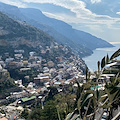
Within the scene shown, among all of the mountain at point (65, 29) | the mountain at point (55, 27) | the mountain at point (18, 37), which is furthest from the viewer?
the mountain at point (65, 29)

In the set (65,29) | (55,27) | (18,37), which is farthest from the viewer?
(65,29)

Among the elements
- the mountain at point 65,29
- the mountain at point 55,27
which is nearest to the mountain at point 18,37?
the mountain at point 55,27

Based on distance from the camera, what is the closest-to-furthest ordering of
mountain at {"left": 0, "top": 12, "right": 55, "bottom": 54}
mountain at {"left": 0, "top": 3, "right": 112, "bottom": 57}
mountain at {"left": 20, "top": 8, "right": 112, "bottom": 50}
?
mountain at {"left": 0, "top": 12, "right": 55, "bottom": 54} < mountain at {"left": 0, "top": 3, "right": 112, "bottom": 57} < mountain at {"left": 20, "top": 8, "right": 112, "bottom": 50}

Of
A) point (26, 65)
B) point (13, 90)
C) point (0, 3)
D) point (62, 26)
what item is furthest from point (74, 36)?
point (13, 90)

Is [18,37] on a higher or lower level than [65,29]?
lower

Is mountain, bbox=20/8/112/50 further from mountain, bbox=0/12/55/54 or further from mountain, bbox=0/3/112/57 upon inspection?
mountain, bbox=0/12/55/54

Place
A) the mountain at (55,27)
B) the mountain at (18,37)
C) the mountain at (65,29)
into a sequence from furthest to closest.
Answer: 1. the mountain at (65,29)
2. the mountain at (55,27)
3. the mountain at (18,37)

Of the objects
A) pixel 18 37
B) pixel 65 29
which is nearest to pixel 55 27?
pixel 65 29

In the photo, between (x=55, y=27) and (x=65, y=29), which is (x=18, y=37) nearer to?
(x=55, y=27)

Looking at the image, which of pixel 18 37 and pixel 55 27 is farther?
pixel 55 27

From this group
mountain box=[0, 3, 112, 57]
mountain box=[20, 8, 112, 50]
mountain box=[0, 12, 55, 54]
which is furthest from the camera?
mountain box=[20, 8, 112, 50]

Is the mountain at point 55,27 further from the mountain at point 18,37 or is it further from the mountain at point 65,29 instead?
the mountain at point 18,37

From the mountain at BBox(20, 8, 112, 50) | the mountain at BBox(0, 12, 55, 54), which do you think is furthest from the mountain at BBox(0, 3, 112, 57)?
the mountain at BBox(0, 12, 55, 54)

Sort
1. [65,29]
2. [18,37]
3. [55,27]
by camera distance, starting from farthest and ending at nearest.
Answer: [65,29] → [55,27] → [18,37]
